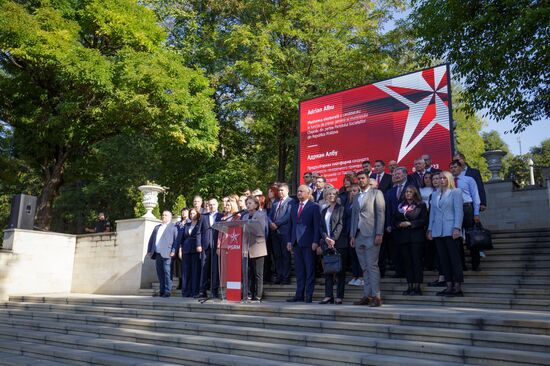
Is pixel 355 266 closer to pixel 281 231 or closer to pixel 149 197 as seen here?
pixel 281 231

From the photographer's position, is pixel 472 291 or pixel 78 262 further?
pixel 78 262

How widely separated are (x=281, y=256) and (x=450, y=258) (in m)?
3.20

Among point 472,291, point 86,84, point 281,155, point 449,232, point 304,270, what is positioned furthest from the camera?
point 281,155

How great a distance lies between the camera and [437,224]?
21.8 feet

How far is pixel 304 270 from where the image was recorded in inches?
297

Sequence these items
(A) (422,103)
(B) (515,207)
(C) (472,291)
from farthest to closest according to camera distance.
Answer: (B) (515,207), (A) (422,103), (C) (472,291)

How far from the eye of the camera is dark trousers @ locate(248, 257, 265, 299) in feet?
25.2

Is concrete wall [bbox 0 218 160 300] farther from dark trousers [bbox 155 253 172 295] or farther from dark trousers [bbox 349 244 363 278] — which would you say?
dark trousers [bbox 349 244 363 278]

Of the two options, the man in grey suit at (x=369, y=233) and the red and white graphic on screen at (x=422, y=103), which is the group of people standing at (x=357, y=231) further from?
the red and white graphic on screen at (x=422, y=103)

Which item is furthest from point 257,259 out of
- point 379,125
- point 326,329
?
point 379,125

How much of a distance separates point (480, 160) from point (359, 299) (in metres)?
27.4

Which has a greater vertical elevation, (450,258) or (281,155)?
(281,155)

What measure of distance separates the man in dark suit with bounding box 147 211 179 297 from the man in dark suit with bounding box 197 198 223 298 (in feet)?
3.54

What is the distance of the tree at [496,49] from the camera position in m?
11.6
